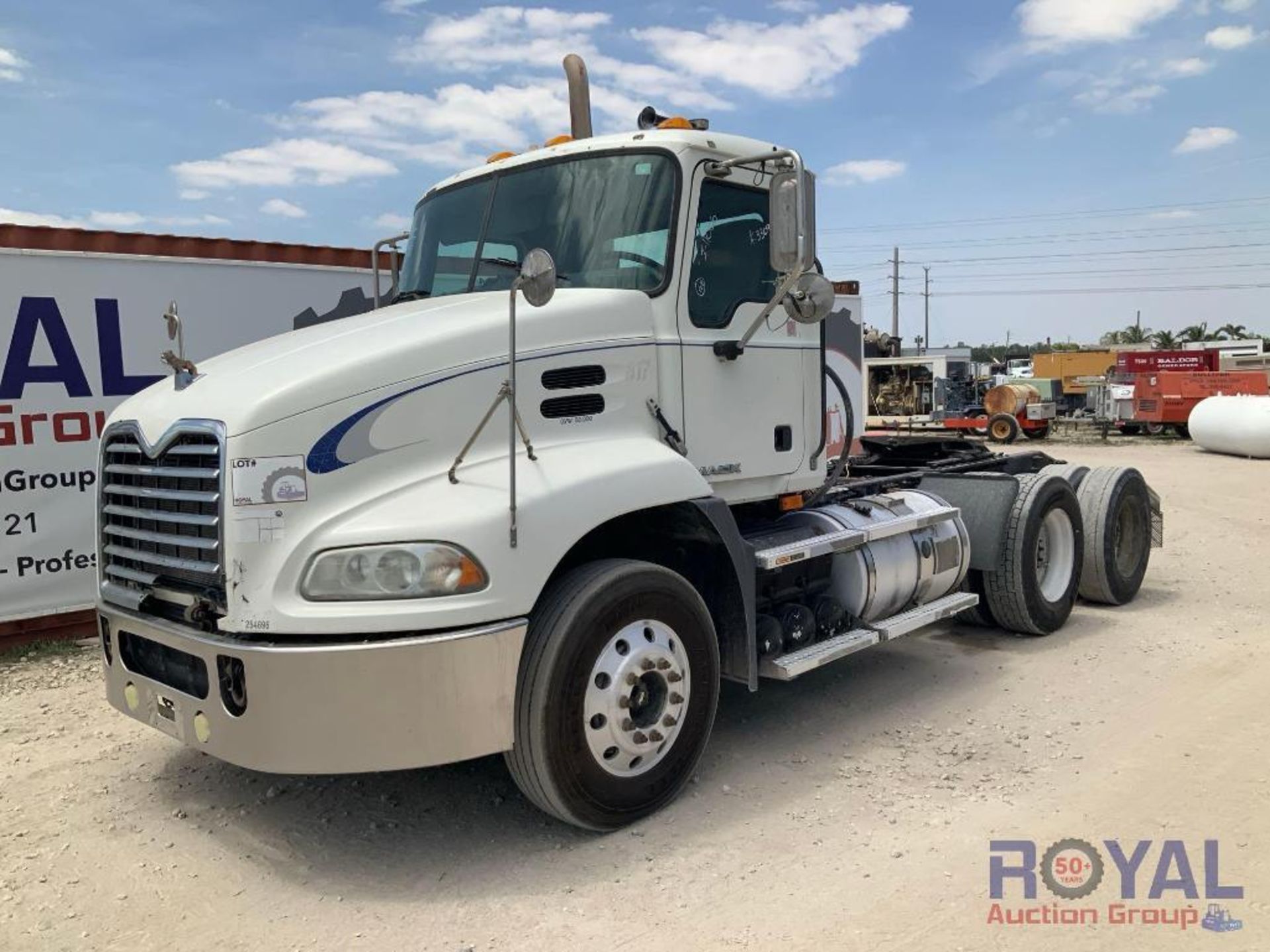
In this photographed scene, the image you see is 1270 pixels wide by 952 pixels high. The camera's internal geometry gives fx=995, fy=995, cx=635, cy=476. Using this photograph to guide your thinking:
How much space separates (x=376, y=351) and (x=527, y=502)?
83 cm

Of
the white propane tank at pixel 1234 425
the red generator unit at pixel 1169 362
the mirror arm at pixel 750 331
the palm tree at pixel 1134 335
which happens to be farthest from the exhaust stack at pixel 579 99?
the palm tree at pixel 1134 335

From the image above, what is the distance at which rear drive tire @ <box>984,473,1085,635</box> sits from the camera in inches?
265

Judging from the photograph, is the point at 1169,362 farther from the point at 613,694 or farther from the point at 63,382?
the point at 613,694

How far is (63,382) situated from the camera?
7.25 metres

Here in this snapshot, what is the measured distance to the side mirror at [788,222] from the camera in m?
4.21

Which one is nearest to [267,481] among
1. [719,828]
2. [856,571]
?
[719,828]

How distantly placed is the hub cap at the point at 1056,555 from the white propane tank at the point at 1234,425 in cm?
1778

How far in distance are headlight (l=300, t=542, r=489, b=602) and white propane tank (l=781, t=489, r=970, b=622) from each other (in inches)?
96.9

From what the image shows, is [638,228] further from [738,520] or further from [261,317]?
[261,317]

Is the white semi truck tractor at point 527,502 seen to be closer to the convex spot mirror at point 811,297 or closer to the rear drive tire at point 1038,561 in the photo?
the convex spot mirror at point 811,297

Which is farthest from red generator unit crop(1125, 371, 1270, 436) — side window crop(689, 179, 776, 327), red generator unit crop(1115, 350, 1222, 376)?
side window crop(689, 179, 776, 327)

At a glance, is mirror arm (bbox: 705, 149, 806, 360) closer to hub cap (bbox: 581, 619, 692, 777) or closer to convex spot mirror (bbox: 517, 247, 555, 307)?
convex spot mirror (bbox: 517, 247, 555, 307)

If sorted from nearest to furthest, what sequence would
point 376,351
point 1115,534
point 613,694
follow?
point 376,351 < point 613,694 < point 1115,534

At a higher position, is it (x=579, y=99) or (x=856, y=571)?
(x=579, y=99)
